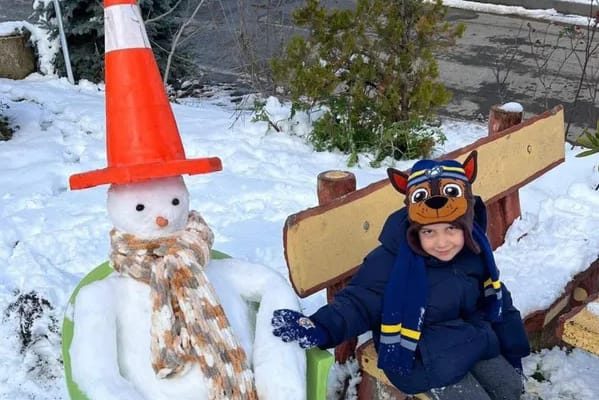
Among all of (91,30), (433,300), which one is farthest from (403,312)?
(91,30)

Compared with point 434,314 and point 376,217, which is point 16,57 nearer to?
point 376,217

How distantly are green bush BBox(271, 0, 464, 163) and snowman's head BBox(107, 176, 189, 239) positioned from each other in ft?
8.71

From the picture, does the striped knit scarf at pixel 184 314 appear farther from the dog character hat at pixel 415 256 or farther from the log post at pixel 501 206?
the log post at pixel 501 206

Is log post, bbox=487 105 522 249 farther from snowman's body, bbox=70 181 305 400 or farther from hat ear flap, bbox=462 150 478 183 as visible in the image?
snowman's body, bbox=70 181 305 400

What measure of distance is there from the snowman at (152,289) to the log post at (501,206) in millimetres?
1876

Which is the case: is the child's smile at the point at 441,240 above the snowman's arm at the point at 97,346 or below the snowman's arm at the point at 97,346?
above

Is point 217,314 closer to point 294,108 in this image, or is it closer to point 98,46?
point 294,108

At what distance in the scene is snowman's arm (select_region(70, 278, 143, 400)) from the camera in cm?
187

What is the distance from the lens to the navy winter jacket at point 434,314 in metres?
2.31

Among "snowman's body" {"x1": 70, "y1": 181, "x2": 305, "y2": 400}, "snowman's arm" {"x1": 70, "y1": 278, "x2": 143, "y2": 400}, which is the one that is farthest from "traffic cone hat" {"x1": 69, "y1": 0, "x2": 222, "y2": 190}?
"snowman's arm" {"x1": 70, "y1": 278, "x2": 143, "y2": 400}

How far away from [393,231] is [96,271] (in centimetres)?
95

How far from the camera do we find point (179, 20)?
7.78 m

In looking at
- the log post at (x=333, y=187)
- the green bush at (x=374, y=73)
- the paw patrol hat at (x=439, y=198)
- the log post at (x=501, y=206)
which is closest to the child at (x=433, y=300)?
the paw patrol hat at (x=439, y=198)

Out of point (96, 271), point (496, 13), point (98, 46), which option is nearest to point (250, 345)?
point (96, 271)
